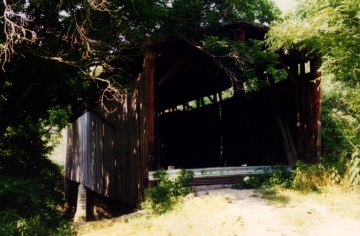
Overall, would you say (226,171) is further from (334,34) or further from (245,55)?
(334,34)

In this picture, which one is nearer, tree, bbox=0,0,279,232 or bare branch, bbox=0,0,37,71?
bare branch, bbox=0,0,37,71

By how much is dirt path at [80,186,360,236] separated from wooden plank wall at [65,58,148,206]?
6.84 ft

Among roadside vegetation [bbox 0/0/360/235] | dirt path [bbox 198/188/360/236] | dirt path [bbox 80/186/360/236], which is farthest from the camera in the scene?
roadside vegetation [bbox 0/0/360/235]

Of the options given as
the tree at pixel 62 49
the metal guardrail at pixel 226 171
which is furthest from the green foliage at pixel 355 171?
the tree at pixel 62 49

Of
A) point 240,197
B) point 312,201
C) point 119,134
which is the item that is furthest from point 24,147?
point 312,201

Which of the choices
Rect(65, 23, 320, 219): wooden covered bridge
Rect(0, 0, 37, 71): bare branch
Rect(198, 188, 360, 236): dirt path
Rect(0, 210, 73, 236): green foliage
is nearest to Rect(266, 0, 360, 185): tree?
Rect(65, 23, 320, 219): wooden covered bridge

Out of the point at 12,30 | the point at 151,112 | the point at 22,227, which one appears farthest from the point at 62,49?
the point at 22,227

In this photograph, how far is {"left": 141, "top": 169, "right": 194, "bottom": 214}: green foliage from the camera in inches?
294

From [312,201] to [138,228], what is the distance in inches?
143

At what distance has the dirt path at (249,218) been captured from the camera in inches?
214

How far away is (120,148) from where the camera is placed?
1084 centimetres

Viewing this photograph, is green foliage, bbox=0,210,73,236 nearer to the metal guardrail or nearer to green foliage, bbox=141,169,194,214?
green foliage, bbox=141,169,194,214

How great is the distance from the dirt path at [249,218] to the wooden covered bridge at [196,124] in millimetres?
2064

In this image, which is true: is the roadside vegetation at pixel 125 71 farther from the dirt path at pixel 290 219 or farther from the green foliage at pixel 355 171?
the dirt path at pixel 290 219
